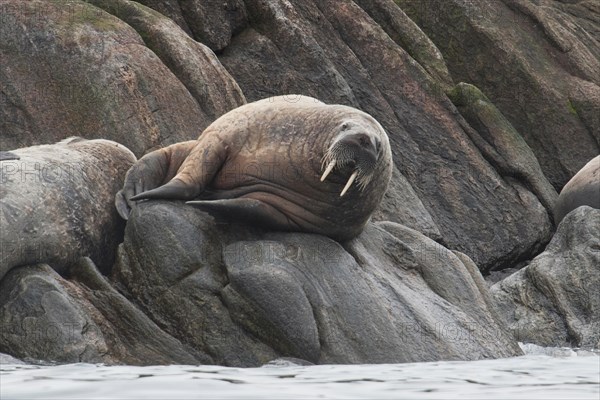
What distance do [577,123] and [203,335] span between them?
12.8 metres

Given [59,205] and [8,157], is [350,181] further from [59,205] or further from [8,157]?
[8,157]

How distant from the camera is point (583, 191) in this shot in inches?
651

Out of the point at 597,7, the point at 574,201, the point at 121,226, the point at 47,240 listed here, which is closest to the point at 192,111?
the point at 121,226

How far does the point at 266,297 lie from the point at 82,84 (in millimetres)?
4585

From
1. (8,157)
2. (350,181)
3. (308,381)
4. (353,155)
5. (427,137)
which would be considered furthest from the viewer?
(427,137)

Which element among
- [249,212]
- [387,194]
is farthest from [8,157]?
[387,194]

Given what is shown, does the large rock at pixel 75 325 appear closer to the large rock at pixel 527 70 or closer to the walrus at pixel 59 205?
the walrus at pixel 59 205

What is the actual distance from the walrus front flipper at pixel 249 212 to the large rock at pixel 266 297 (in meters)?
0.07

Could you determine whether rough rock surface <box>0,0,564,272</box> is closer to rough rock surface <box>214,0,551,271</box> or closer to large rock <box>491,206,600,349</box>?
rough rock surface <box>214,0,551,271</box>

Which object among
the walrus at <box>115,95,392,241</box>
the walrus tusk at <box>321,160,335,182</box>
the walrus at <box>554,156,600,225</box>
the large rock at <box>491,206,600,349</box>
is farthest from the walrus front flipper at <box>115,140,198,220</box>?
the walrus at <box>554,156,600,225</box>

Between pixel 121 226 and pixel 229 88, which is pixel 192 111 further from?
pixel 121 226

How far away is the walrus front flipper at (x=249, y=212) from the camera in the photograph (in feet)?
29.8

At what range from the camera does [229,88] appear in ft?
44.5

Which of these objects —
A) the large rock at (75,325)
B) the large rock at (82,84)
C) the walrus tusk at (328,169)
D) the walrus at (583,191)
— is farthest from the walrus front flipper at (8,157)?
the walrus at (583,191)
